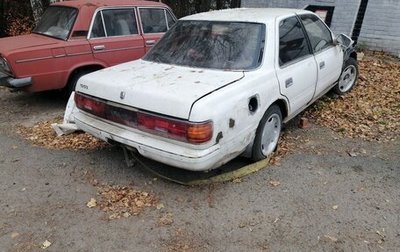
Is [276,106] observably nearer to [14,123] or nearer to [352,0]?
[14,123]

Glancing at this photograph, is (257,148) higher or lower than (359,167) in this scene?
higher

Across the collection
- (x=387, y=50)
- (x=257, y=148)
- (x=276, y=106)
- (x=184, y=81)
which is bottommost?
(x=387, y=50)

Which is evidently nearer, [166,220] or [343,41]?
[166,220]

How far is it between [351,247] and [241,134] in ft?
4.29

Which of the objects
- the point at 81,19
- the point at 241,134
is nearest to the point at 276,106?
the point at 241,134

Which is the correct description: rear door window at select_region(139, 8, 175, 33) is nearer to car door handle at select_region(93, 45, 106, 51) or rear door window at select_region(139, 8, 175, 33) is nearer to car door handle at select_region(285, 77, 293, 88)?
car door handle at select_region(93, 45, 106, 51)

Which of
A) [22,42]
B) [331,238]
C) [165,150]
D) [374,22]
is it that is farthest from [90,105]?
[374,22]

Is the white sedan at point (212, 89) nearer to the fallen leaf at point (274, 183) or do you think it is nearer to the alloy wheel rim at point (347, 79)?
the fallen leaf at point (274, 183)

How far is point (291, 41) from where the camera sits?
4.27 metres

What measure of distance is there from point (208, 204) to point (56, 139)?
8.12 feet

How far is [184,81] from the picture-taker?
11.5ft

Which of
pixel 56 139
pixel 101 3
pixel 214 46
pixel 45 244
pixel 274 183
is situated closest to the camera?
pixel 45 244

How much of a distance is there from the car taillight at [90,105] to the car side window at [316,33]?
2.69 metres

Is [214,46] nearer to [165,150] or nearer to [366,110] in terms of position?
[165,150]
